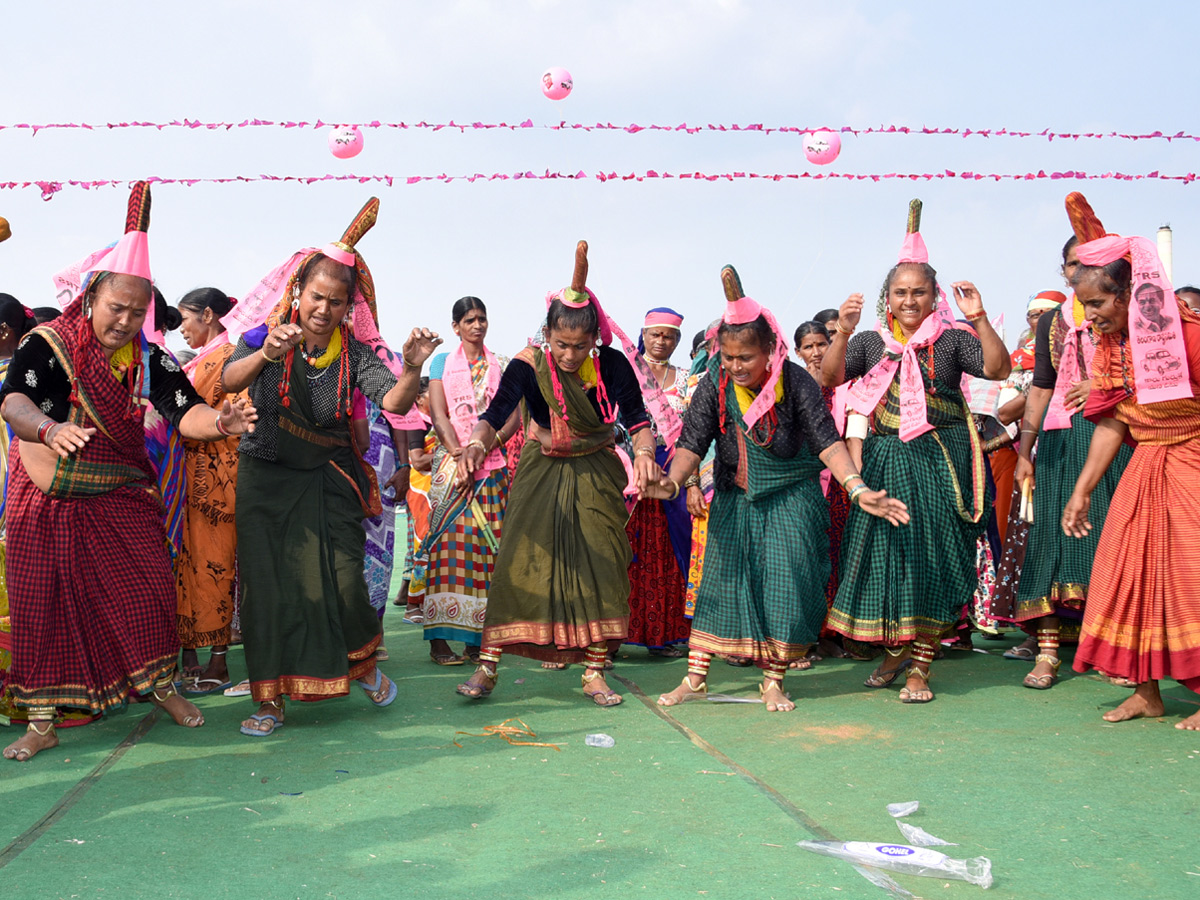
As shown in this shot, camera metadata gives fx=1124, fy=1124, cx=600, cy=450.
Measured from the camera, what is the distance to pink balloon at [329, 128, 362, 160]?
8875mm

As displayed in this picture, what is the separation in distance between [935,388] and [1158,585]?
4.62 ft

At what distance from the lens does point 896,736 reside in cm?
475

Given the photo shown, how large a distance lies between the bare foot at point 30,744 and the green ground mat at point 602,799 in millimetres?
53

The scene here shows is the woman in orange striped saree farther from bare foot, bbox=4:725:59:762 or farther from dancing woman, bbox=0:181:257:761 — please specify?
bare foot, bbox=4:725:59:762

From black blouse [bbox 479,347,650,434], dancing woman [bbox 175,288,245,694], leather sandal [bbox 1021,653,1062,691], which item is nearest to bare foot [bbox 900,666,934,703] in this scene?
leather sandal [bbox 1021,653,1062,691]

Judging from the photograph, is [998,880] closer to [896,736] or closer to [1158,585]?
[896,736]

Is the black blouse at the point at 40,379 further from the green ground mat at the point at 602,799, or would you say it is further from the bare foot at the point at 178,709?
the green ground mat at the point at 602,799

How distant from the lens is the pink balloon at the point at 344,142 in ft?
29.1

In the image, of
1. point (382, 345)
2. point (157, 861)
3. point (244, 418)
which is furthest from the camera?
point (382, 345)

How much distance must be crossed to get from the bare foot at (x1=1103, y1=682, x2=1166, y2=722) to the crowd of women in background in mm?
11

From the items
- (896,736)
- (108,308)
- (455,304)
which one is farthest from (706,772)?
(455,304)

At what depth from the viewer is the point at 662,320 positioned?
7438 millimetres

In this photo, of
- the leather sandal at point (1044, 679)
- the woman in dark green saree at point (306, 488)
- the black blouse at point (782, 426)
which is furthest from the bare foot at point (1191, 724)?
the woman in dark green saree at point (306, 488)

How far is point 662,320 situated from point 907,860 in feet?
15.4
